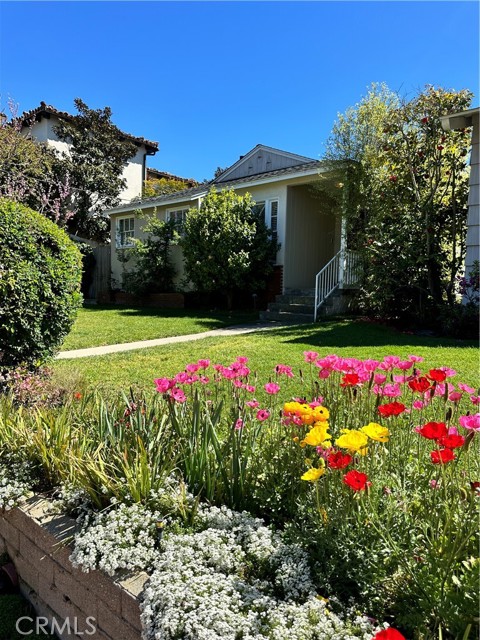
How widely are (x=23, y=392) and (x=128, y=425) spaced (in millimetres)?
1959

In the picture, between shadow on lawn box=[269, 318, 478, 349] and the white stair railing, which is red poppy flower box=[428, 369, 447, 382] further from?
the white stair railing

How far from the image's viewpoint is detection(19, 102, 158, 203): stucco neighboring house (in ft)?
67.2

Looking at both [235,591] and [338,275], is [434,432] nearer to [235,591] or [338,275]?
[235,591]

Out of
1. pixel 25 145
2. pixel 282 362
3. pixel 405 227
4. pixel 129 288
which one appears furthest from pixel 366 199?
pixel 25 145

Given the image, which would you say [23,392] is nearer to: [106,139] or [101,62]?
[101,62]

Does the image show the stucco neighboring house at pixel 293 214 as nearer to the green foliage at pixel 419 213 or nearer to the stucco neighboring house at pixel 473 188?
the green foliage at pixel 419 213

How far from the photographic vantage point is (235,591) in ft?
4.63

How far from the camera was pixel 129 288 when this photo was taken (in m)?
16.0

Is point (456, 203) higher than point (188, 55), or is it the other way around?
point (188, 55)

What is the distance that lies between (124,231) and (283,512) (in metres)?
18.2

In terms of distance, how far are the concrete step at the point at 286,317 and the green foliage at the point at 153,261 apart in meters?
5.05

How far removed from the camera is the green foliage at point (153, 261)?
50.0ft

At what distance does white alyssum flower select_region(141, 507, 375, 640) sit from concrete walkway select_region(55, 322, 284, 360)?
564 centimetres

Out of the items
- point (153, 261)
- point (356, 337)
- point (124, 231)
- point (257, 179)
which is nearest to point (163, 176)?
point (124, 231)
